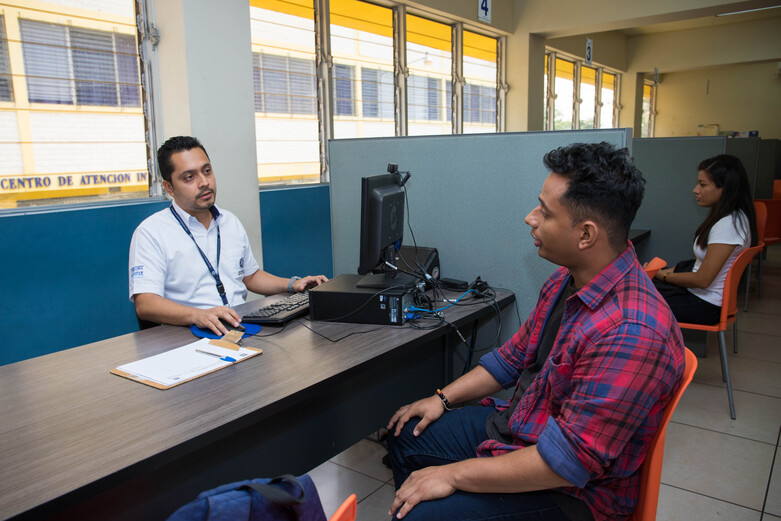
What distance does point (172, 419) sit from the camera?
1146mm

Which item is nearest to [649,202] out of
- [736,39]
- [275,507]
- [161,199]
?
[161,199]

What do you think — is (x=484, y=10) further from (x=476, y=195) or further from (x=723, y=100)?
(x=723, y=100)

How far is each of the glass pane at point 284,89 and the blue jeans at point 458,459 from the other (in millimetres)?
2805

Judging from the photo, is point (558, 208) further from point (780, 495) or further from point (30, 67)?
point (30, 67)

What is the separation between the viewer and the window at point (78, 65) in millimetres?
2732

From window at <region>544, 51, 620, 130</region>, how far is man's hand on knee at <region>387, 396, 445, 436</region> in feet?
20.6

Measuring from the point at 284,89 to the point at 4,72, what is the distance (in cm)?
181

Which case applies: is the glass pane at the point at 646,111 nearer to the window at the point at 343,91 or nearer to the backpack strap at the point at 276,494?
the window at the point at 343,91

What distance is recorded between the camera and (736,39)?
853cm

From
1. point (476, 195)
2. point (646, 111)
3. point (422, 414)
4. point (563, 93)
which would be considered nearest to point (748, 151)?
point (563, 93)

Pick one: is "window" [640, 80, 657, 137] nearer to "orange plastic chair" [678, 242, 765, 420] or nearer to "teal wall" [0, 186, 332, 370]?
"orange plastic chair" [678, 242, 765, 420]

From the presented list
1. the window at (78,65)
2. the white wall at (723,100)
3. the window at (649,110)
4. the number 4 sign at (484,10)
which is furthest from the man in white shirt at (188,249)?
the white wall at (723,100)

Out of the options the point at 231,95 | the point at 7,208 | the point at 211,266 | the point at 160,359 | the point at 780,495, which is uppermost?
the point at 231,95

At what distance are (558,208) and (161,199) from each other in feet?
8.50
